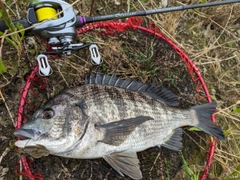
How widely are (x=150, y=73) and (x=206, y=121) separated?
0.68 meters

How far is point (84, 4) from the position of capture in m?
3.09

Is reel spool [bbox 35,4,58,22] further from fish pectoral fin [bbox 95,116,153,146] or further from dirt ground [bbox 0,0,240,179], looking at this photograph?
fish pectoral fin [bbox 95,116,153,146]

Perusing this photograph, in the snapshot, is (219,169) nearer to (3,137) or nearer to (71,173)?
(71,173)

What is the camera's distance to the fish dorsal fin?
2426 millimetres

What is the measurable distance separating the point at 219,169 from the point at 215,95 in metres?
0.81

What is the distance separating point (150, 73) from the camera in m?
2.88

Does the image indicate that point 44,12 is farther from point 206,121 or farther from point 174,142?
point 206,121

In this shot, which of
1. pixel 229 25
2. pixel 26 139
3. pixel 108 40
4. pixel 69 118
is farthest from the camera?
pixel 229 25

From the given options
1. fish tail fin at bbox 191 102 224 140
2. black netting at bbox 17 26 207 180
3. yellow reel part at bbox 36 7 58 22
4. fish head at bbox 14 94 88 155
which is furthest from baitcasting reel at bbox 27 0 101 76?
fish tail fin at bbox 191 102 224 140

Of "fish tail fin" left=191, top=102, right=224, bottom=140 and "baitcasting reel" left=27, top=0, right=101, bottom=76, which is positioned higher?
"baitcasting reel" left=27, top=0, right=101, bottom=76

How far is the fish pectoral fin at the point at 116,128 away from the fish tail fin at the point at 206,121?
0.71 m

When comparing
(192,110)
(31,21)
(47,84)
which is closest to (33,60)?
(47,84)

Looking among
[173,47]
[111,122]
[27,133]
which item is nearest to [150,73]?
[173,47]

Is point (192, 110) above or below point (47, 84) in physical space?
below
